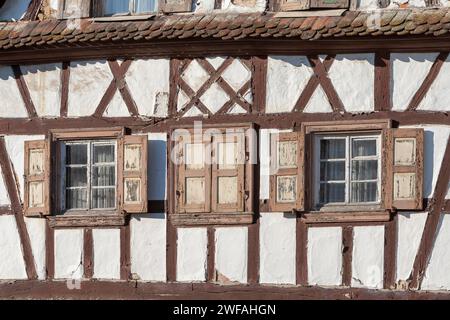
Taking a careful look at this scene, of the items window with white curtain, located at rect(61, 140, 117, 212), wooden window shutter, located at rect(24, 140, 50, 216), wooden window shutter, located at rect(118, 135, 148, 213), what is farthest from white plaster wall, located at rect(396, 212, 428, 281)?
wooden window shutter, located at rect(24, 140, 50, 216)

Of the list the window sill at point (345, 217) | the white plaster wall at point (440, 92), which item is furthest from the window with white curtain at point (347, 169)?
the white plaster wall at point (440, 92)

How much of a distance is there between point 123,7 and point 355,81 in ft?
9.40

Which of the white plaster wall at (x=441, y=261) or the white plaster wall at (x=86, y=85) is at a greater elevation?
the white plaster wall at (x=86, y=85)

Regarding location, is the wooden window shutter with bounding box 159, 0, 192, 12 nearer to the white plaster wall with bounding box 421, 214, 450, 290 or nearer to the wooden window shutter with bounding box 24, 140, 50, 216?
the wooden window shutter with bounding box 24, 140, 50, 216

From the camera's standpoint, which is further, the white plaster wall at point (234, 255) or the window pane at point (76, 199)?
the window pane at point (76, 199)

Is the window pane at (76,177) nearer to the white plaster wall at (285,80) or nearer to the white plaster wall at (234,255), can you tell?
the white plaster wall at (234,255)

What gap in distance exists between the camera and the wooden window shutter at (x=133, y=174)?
20.4 m

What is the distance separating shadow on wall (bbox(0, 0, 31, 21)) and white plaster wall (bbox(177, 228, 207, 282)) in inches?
122

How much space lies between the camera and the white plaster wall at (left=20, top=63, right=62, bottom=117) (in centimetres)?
2098

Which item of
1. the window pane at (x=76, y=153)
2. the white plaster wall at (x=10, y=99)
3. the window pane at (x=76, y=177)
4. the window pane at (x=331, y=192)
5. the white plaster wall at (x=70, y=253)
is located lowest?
the white plaster wall at (x=70, y=253)

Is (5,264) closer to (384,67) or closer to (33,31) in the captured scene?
(33,31)

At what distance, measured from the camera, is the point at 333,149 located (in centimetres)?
2005

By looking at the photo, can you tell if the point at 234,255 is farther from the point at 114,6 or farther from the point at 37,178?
the point at 114,6

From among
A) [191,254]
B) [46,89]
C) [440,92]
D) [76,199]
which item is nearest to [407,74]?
[440,92]
